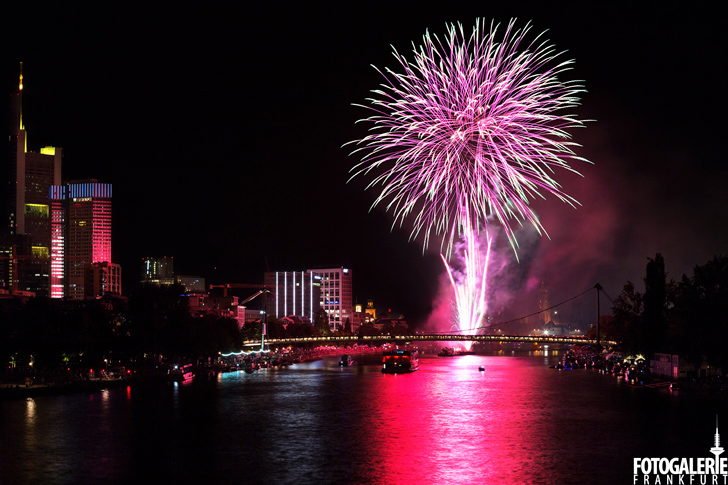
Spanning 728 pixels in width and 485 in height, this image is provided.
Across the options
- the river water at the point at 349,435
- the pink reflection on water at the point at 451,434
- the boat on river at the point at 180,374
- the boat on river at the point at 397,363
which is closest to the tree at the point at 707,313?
the river water at the point at 349,435

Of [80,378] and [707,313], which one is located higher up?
[707,313]

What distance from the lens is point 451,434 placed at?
166 ft

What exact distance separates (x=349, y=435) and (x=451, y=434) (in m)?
7.10

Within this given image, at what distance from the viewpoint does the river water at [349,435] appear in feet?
127

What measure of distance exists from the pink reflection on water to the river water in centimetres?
11

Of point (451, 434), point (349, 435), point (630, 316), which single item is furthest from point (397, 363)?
point (451, 434)

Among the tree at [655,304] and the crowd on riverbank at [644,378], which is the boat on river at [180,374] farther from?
the tree at [655,304]

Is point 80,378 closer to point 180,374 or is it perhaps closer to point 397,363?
point 180,374

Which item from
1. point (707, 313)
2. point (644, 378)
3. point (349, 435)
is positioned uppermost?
point (707, 313)

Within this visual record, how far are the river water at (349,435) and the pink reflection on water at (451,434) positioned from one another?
0.38ft

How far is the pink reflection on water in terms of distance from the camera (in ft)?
125

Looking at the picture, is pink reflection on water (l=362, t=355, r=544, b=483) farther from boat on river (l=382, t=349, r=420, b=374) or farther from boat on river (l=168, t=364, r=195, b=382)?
boat on river (l=382, t=349, r=420, b=374)

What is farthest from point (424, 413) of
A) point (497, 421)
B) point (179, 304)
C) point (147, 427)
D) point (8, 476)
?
point (179, 304)

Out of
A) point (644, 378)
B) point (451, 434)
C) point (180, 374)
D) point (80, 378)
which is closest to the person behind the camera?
point (451, 434)
